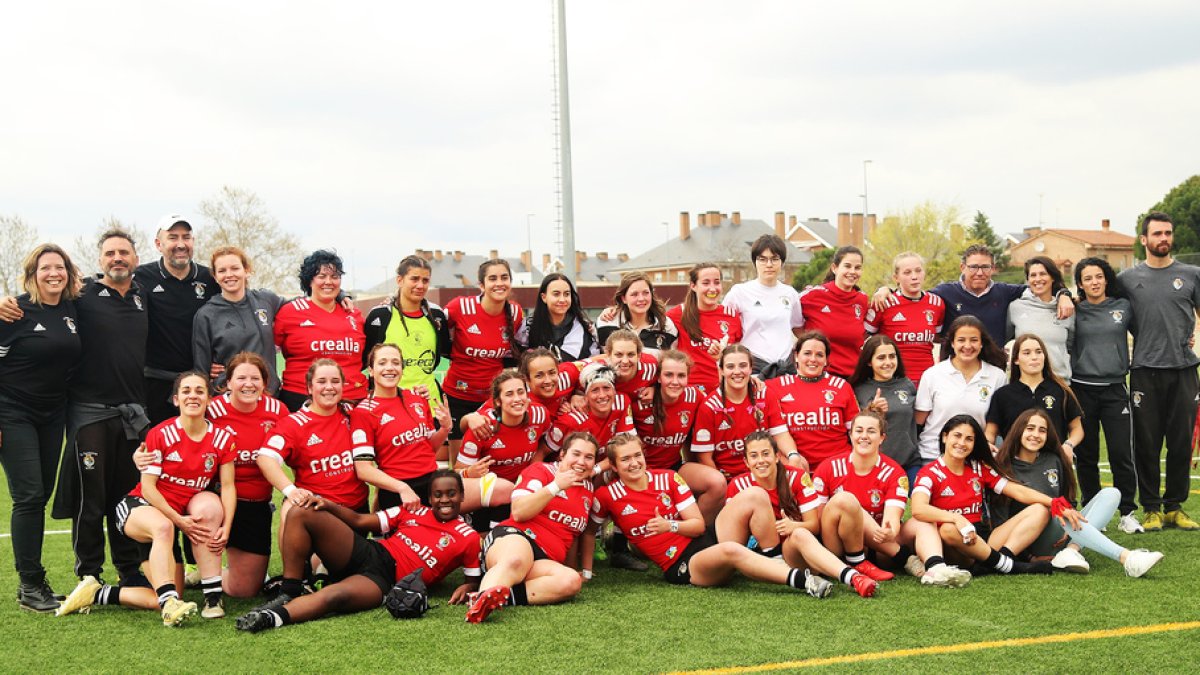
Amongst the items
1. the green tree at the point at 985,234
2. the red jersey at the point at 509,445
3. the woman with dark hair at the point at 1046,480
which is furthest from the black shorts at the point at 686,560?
the green tree at the point at 985,234

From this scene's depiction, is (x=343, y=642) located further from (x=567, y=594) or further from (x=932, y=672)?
(x=932, y=672)

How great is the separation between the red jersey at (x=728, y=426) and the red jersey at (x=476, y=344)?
1.33 metres

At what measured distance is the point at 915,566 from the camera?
5434mm

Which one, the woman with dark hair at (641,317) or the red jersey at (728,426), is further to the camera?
the woman with dark hair at (641,317)

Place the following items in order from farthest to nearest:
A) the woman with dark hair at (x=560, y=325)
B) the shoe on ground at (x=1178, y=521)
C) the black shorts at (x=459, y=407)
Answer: the shoe on ground at (x=1178, y=521)
the black shorts at (x=459, y=407)
the woman with dark hair at (x=560, y=325)

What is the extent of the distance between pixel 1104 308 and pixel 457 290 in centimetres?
3719

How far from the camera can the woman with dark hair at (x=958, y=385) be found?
6.13 m

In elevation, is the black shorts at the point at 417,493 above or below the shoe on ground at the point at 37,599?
above

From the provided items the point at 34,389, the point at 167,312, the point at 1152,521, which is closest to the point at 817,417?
the point at 1152,521

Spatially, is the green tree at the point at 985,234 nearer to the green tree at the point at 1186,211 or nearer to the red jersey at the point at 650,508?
the green tree at the point at 1186,211

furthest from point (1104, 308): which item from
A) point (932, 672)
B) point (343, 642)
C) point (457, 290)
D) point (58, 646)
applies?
point (457, 290)

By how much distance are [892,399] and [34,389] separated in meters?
4.83

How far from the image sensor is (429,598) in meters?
5.28

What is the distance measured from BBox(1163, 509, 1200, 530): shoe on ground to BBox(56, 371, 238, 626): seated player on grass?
5954mm
